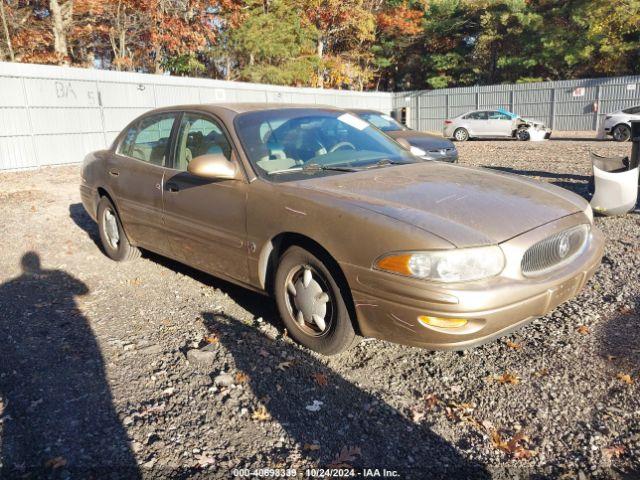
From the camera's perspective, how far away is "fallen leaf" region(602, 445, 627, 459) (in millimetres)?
2545

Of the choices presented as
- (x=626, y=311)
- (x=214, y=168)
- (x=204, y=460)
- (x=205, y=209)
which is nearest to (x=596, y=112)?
(x=626, y=311)

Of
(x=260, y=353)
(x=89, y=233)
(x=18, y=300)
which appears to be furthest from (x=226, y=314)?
(x=89, y=233)

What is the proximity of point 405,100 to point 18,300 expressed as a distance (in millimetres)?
29828

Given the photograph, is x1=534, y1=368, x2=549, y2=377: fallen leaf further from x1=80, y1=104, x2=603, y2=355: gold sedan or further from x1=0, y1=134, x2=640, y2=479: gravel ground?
x1=80, y1=104, x2=603, y2=355: gold sedan

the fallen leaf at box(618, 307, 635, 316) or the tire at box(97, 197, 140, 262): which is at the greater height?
the tire at box(97, 197, 140, 262)

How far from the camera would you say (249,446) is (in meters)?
2.68

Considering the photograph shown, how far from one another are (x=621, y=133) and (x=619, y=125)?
1.02 ft

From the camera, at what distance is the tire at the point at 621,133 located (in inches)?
746

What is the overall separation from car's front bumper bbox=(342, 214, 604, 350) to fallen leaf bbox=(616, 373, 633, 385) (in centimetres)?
57

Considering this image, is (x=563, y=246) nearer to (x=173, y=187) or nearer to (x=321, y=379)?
(x=321, y=379)

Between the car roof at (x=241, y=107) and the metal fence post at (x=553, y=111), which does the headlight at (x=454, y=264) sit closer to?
the car roof at (x=241, y=107)

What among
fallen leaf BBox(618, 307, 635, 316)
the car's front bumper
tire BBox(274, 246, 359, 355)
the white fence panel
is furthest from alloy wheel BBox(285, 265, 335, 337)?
the white fence panel

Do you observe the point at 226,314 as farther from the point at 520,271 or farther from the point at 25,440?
the point at 520,271

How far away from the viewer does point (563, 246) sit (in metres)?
3.28
